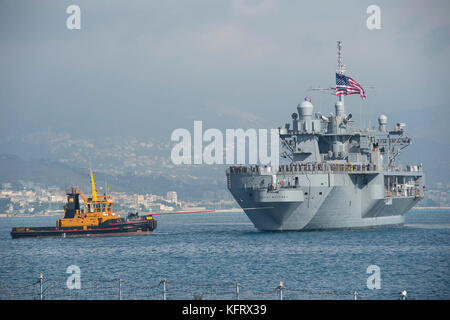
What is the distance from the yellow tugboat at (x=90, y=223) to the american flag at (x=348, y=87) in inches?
1038

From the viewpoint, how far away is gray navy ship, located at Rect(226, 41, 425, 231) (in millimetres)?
65125

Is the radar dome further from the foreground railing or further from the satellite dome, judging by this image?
the foreground railing

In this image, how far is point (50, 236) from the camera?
79.9 m

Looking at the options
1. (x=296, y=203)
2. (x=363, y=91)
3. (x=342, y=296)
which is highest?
(x=363, y=91)

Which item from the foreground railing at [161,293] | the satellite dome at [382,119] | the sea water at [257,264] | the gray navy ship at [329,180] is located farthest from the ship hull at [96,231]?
the foreground railing at [161,293]

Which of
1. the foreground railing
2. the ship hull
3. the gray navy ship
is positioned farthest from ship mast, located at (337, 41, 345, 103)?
the foreground railing

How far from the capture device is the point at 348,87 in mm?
74312

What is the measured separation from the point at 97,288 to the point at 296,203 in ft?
100

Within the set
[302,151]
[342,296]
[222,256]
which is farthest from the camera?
[302,151]

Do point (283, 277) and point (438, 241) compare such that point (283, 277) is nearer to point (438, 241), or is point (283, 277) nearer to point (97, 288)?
point (97, 288)

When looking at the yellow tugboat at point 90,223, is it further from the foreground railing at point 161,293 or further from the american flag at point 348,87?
the foreground railing at point 161,293

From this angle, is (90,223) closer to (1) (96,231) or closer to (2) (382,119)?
(1) (96,231)

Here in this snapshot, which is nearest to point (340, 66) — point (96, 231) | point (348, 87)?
point (348, 87)
